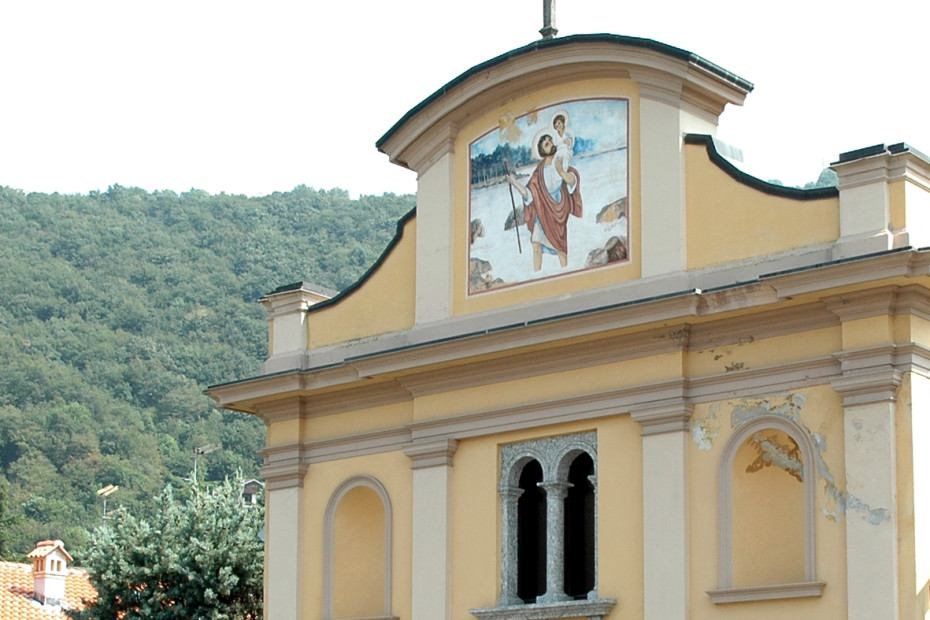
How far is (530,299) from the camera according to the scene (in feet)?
63.7

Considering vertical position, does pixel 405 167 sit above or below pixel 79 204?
below

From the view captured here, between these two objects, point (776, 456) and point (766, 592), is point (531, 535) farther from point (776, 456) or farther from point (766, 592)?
point (766, 592)

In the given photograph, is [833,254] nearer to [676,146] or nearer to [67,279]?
[676,146]

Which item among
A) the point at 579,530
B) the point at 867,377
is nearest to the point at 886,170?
the point at 867,377

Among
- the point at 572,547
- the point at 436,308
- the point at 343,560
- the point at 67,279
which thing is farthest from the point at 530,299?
the point at 67,279

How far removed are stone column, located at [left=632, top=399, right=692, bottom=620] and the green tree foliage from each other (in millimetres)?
10108

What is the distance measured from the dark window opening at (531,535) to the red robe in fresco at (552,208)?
2623 millimetres

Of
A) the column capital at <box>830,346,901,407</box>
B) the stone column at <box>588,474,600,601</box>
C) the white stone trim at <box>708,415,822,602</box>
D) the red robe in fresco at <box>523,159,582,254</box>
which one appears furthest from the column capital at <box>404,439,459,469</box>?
the column capital at <box>830,346,901,407</box>

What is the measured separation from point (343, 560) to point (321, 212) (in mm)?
77117

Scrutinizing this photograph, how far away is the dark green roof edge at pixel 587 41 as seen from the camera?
18234 mm

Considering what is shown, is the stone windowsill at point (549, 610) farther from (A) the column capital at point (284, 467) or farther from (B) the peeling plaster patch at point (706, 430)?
(A) the column capital at point (284, 467)

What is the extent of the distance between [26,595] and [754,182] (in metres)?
22.9

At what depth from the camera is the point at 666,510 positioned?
17656mm

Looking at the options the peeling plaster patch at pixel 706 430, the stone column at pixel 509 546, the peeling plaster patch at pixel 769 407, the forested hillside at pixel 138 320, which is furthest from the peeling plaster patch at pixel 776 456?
the forested hillside at pixel 138 320
